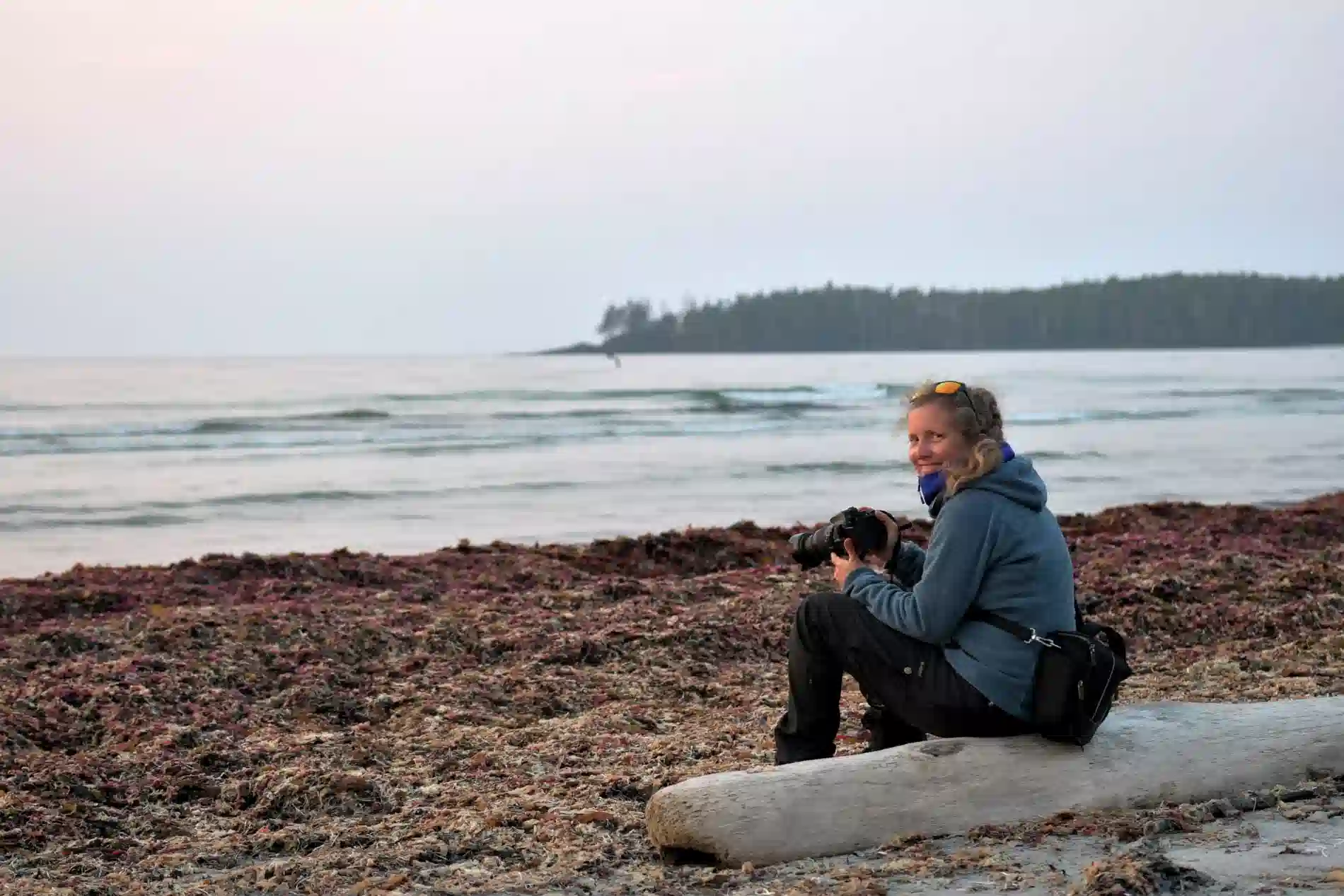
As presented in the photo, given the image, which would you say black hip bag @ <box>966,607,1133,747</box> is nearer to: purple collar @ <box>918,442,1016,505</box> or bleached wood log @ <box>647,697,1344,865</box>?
bleached wood log @ <box>647,697,1344,865</box>

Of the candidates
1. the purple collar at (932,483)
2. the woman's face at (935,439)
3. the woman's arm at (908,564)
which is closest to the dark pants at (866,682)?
the woman's arm at (908,564)

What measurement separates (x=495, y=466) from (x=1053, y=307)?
7497 centimetres

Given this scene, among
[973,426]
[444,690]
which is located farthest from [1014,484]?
[444,690]

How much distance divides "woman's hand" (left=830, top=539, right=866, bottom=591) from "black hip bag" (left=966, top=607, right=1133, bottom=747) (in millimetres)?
405

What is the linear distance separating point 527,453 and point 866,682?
69.0 feet

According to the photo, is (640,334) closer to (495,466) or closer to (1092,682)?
(495,466)

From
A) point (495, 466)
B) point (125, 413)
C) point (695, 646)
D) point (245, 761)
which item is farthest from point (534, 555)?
point (125, 413)

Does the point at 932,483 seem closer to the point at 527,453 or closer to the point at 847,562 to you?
the point at 847,562

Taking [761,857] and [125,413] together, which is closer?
[761,857]

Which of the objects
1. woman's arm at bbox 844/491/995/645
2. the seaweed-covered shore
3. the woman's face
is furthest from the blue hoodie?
the seaweed-covered shore

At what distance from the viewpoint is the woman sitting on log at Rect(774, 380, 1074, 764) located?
388cm

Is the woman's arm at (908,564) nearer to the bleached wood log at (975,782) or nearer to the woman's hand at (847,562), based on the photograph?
the woman's hand at (847,562)

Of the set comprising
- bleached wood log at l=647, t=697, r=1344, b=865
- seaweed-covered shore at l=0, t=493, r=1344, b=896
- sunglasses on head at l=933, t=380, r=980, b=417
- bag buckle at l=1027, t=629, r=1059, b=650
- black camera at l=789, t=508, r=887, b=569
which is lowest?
seaweed-covered shore at l=0, t=493, r=1344, b=896

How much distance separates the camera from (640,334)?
86.8 meters
